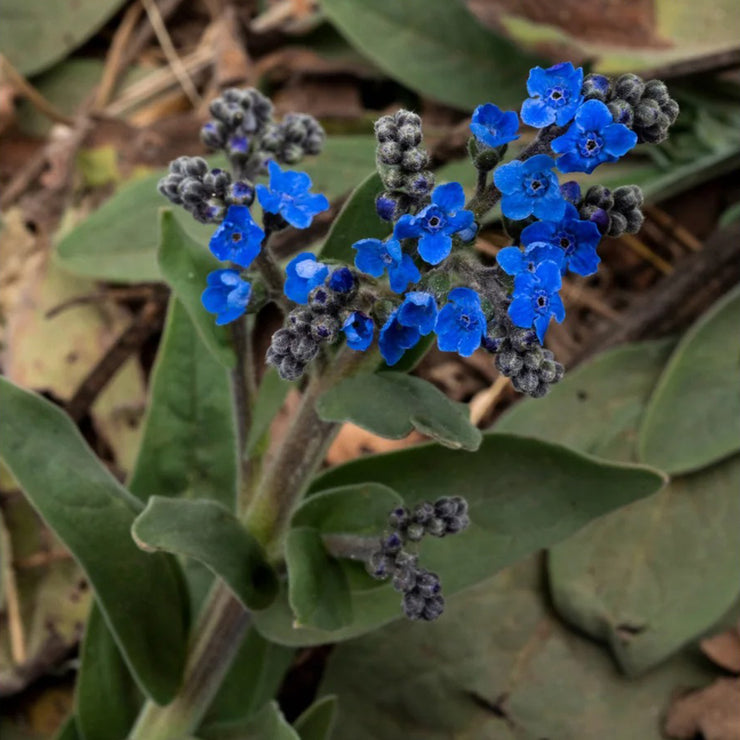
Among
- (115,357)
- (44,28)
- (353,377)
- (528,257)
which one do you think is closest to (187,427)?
(353,377)

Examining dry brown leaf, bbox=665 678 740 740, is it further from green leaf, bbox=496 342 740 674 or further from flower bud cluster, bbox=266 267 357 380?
flower bud cluster, bbox=266 267 357 380

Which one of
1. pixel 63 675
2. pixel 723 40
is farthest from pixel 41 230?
pixel 723 40

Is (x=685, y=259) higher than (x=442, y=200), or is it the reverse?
(x=442, y=200)

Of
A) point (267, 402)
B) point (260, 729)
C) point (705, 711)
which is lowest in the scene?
point (705, 711)

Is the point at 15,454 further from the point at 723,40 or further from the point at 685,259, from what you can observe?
the point at 723,40

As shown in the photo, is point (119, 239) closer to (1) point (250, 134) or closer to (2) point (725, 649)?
(1) point (250, 134)
